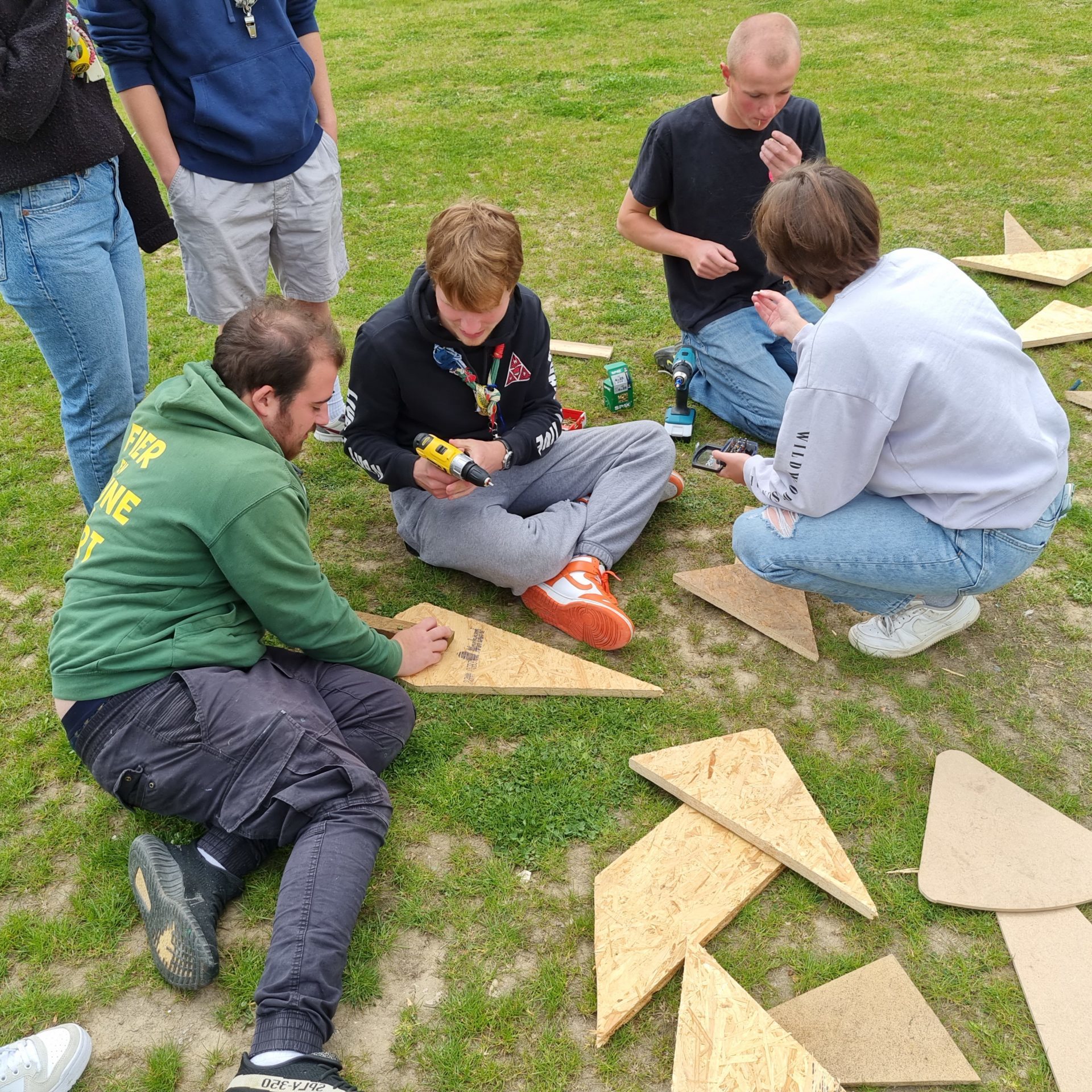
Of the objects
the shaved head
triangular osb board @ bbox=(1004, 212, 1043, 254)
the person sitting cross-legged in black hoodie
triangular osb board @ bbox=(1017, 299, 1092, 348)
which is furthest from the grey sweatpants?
triangular osb board @ bbox=(1004, 212, 1043, 254)

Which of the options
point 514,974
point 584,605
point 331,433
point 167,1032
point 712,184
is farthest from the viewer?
point 331,433

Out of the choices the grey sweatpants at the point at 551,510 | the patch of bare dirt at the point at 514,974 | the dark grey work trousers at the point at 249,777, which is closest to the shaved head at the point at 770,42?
the grey sweatpants at the point at 551,510

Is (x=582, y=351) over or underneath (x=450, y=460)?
underneath

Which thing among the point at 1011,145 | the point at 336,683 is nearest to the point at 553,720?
the point at 336,683

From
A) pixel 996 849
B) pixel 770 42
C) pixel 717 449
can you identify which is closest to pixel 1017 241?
pixel 770 42

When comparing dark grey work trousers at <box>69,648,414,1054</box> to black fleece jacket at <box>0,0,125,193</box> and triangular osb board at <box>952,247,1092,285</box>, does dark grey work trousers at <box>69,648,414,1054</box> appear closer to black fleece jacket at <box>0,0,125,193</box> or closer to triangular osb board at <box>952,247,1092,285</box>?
black fleece jacket at <box>0,0,125,193</box>

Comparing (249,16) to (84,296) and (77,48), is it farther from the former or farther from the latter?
(84,296)

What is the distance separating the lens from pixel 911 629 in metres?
3.34

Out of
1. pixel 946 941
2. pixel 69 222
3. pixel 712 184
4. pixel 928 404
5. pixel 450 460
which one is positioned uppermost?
pixel 69 222

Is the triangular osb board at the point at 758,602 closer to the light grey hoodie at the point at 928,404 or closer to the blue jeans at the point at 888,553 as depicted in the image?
the blue jeans at the point at 888,553

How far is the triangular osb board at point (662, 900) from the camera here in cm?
235

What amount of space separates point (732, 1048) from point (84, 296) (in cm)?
301

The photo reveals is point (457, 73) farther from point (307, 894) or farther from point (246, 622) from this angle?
point (307, 894)

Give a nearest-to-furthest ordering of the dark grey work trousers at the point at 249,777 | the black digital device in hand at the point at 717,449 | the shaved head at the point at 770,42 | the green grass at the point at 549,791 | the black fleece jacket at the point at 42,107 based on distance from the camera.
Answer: the green grass at the point at 549,791 → the dark grey work trousers at the point at 249,777 → the black fleece jacket at the point at 42,107 → the shaved head at the point at 770,42 → the black digital device in hand at the point at 717,449
